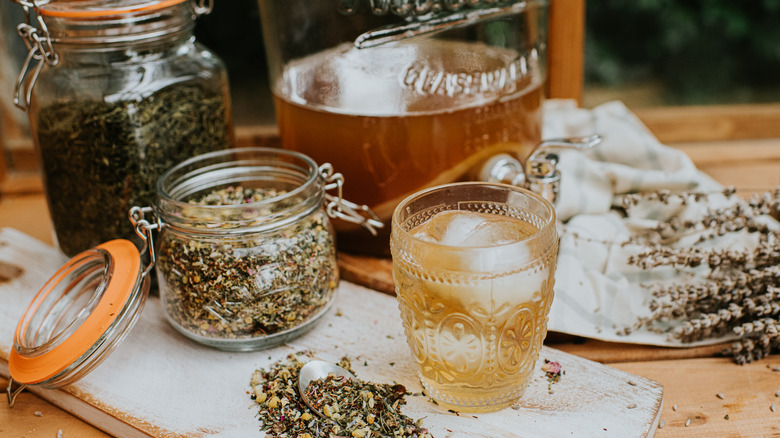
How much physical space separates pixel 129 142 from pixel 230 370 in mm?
380

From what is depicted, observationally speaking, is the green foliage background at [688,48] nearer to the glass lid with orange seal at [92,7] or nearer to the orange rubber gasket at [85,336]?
the glass lid with orange seal at [92,7]

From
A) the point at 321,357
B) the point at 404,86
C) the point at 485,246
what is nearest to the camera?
the point at 485,246

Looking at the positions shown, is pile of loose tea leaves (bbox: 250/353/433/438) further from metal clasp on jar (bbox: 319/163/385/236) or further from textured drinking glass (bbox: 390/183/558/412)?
metal clasp on jar (bbox: 319/163/385/236)

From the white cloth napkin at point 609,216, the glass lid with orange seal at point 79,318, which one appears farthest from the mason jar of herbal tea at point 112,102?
the white cloth napkin at point 609,216

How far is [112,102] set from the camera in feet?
3.58

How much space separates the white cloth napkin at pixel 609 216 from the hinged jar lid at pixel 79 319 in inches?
23.4

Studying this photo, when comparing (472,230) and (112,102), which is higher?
(112,102)

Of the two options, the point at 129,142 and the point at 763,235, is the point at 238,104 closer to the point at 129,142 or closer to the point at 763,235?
the point at 129,142

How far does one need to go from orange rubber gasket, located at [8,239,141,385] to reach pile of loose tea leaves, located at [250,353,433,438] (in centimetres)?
20

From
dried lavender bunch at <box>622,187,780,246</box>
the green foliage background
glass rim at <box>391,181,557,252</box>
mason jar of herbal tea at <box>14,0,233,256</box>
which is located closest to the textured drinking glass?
glass rim at <box>391,181,557,252</box>

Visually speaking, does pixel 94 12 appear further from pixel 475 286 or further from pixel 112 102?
pixel 475 286

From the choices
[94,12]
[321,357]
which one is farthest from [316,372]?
[94,12]

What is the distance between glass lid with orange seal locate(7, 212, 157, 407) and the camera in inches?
35.8

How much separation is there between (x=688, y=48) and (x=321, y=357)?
2.66m
